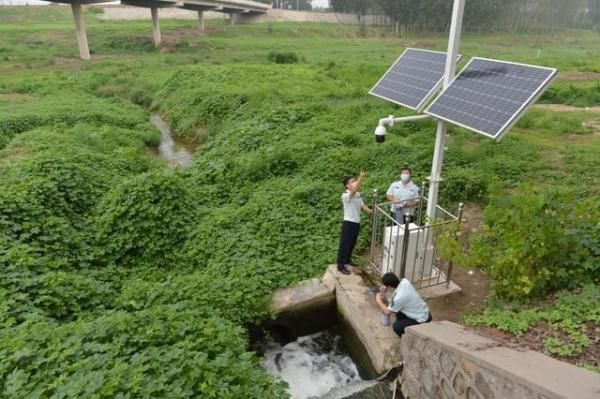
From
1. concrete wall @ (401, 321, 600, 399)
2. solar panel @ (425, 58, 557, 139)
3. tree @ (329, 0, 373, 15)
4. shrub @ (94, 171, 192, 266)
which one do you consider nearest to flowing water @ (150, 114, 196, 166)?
shrub @ (94, 171, 192, 266)

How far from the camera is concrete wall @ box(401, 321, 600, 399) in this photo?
346cm

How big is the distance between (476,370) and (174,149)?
14.7 m

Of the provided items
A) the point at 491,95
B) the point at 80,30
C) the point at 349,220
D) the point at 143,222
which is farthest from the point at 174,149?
the point at 80,30

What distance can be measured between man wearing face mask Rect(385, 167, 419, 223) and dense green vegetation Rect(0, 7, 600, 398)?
114 cm

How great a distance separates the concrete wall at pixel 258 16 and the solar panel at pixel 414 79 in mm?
65922

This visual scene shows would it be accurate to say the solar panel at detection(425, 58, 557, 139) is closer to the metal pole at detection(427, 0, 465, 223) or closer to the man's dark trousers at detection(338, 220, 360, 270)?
the metal pole at detection(427, 0, 465, 223)

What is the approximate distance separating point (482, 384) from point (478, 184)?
6716 mm

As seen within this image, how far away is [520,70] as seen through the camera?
5.75 m

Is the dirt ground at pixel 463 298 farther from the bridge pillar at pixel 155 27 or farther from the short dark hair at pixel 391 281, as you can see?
the bridge pillar at pixel 155 27

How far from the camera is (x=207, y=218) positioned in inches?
360

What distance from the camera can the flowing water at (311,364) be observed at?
6.18 m

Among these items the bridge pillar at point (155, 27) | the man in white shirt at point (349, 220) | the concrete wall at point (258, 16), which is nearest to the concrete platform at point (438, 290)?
the man in white shirt at point (349, 220)

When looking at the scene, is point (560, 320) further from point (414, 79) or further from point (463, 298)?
point (414, 79)

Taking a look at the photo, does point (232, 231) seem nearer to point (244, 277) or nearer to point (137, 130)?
point (244, 277)
